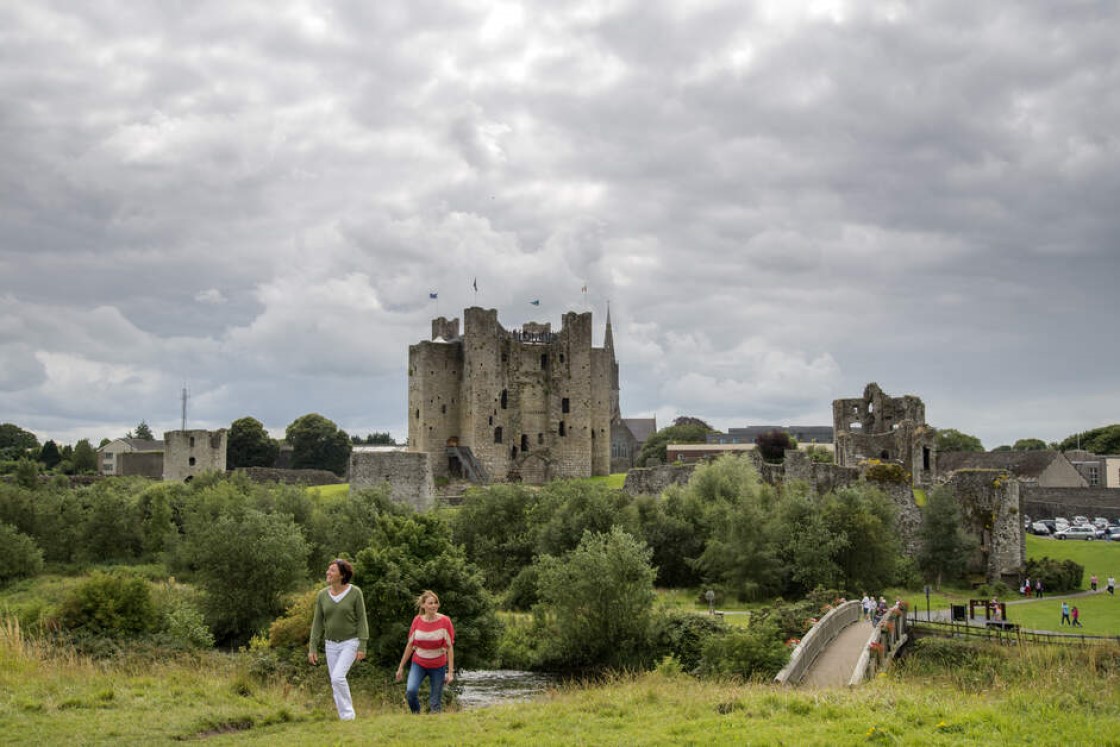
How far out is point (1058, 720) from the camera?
36.7ft

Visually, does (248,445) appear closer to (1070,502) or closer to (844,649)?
(1070,502)

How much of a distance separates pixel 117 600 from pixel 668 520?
25.7 m

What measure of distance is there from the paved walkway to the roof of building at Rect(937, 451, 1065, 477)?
5127 centimetres

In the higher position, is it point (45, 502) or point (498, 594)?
point (45, 502)

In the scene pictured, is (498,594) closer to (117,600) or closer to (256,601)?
(256,601)

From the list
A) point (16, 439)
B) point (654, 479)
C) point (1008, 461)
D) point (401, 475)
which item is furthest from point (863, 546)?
point (16, 439)

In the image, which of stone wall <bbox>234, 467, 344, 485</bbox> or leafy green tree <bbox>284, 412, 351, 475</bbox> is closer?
stone wall <bbox>234, 467, 344, 485</bbox>

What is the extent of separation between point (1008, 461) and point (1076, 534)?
81.1 feet

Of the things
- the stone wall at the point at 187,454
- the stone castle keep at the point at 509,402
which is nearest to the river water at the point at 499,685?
the stone castle keep at the point at 509,402

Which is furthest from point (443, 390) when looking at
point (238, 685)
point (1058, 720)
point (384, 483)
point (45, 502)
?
point (1058, 720)

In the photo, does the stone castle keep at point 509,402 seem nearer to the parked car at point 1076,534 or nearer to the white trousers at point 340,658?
the parked car at point 1076,534

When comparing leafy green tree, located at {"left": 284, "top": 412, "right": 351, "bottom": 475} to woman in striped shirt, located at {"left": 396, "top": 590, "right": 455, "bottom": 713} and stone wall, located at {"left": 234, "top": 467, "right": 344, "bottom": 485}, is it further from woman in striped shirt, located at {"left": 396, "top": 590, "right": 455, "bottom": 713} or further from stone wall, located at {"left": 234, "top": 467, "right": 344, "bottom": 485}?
woman in striped shirt, located at {"left": 396, "top": 590, "right": 455, "bottom": 713}

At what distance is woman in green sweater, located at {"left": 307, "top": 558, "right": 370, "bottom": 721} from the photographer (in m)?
11.3

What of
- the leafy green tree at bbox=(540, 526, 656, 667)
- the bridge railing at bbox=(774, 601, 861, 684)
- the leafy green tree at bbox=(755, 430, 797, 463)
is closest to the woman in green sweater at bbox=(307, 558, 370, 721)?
the bridge railing at bbox=(774, 601, 861, 684)
